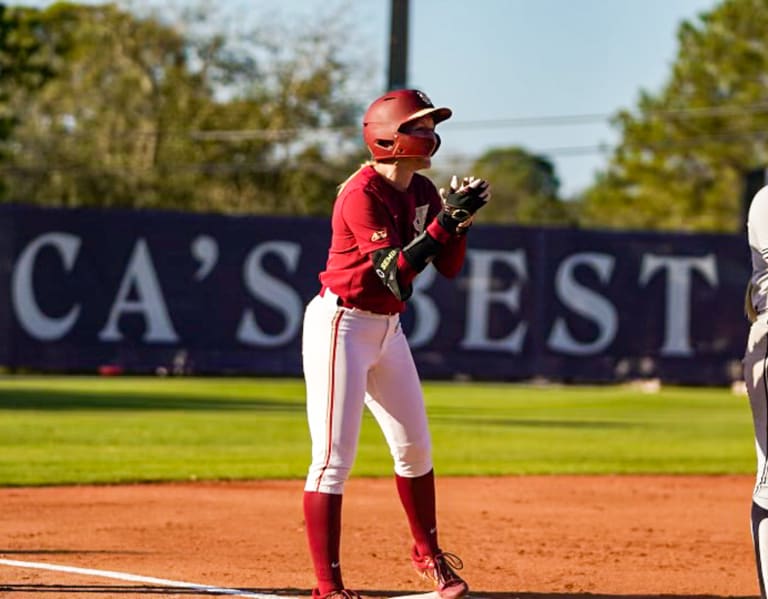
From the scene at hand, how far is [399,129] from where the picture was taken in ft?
19.9

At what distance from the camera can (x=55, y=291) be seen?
20.6m

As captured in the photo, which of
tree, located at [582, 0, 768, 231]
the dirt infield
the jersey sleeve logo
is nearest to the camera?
the jersey sleeve logo

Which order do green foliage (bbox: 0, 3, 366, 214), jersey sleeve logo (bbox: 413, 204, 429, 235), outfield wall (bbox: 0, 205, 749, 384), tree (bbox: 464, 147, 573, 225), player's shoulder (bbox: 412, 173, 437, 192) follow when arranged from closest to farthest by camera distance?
jersey sleeve logo (bbox: 413, 204, 429, 235) → player's shoulder (bbox: 412, 173, 437, 192) → outfield wall (bbox: 0, 205, 749, 384) → green foliage (bbox: 0, 3, 366, 214) → tree (bbox: 464, 147, 573, 225)

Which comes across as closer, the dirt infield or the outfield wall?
the dirt infield

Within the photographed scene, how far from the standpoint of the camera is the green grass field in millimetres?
12666

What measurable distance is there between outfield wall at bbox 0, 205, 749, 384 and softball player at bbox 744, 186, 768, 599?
15378mm

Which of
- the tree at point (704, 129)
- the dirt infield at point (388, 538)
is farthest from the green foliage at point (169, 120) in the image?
the dirt infield at point (388, 538)

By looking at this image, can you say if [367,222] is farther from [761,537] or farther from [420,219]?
[761,537]

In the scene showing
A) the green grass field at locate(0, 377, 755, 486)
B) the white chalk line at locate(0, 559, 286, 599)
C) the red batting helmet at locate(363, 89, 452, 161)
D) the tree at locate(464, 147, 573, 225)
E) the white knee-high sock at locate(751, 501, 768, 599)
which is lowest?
the green grass field at locate(0, 377, 755, 486)

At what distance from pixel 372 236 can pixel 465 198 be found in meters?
0.39

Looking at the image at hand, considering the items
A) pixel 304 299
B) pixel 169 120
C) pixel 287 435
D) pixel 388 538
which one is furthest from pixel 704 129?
pixel 388 538

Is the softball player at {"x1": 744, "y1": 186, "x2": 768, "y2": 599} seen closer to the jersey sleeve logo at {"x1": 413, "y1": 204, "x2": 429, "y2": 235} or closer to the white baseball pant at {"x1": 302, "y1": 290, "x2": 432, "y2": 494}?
the jersey sleeve logo at {"x1": 413, "y1": 204, "x2": 429, "y2": 235}

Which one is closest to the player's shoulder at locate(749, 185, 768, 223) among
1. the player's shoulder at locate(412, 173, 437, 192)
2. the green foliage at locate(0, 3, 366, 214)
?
the player's shoulder at locate(412, 173, 437, 192)

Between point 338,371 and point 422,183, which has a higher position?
point 422,183
